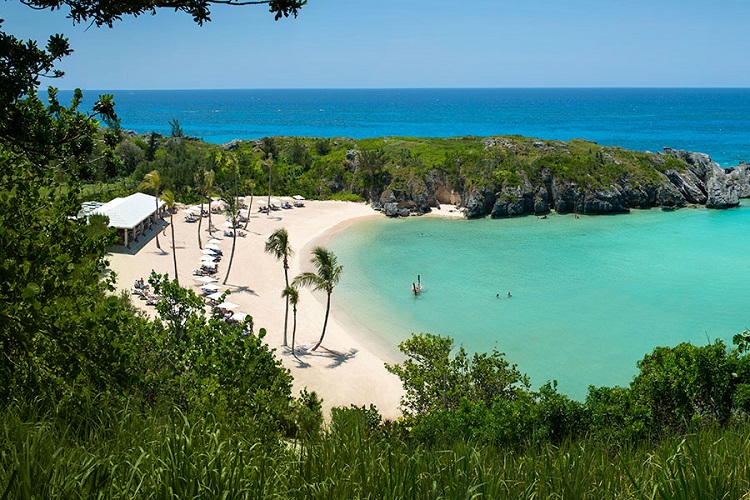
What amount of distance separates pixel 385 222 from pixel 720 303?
2601cm

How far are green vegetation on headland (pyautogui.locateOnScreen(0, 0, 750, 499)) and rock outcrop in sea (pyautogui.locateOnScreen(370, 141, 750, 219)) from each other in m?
34.9

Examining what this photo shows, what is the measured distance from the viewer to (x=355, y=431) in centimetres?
575

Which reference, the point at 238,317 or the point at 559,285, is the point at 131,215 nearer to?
the point at 238,317

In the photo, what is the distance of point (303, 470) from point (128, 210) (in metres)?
35.6

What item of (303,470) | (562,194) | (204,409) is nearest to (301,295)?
(204,409)

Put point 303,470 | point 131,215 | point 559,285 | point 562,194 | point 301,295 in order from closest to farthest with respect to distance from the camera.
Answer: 1. point 303,470
2. point 301,295
3. point 559,285
4. point 131,215
5. point 562,194

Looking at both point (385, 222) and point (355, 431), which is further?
point (385, 222)

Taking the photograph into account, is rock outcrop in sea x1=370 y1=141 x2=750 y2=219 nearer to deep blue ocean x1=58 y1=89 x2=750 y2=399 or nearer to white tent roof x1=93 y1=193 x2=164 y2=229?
deep blue ocean x1=58 y1=89 x2=750 y2=399

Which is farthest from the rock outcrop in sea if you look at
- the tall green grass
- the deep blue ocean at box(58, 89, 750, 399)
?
the tall green grass

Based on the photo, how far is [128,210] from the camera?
121ft

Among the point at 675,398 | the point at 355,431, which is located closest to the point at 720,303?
the point at 675,398

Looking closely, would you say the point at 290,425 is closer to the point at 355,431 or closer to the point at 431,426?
the point at 431,426

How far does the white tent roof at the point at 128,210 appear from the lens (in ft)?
113

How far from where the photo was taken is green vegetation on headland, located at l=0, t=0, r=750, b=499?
4.56 metres
